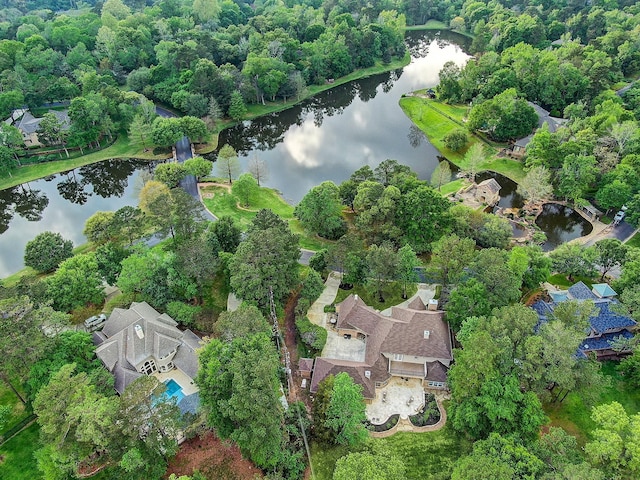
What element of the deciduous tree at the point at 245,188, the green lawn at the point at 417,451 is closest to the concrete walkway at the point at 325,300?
the green lawn at the point at 417,451

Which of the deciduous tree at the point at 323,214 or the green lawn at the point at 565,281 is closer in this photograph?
the green lawn at the point at 565,281

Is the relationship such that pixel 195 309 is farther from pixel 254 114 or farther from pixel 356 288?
pixel 254 114

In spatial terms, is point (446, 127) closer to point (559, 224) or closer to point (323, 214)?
point (559, 224)

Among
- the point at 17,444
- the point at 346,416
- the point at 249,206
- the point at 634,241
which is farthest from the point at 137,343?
the point at 634,241

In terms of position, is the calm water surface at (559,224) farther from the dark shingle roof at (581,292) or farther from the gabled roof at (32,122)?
the gabled roof at (32,122)

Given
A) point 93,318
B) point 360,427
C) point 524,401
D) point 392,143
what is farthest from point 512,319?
point 392,143

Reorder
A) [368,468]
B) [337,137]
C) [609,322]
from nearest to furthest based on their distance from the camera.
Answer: [368,468], [609,322], [337,137]

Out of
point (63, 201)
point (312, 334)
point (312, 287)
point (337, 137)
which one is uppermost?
point (312, 287)
